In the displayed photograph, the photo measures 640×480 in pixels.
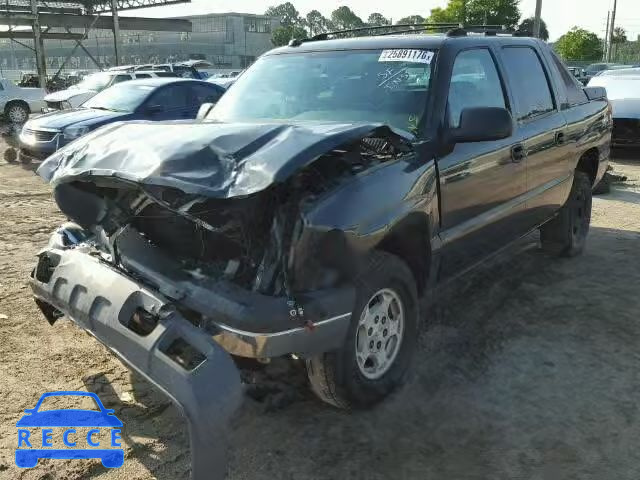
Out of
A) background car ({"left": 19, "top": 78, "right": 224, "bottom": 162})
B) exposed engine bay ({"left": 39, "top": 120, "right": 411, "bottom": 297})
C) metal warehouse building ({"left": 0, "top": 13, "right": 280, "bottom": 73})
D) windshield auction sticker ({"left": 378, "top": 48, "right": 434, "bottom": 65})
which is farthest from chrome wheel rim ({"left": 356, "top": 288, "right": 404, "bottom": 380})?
metal warehouse building ({"left": 0, "top": 13, "right": 280, "bottom": 73})

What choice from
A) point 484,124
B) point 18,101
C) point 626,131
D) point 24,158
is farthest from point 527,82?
point 18,101

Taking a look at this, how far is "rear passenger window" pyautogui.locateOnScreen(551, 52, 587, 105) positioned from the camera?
5.33 m

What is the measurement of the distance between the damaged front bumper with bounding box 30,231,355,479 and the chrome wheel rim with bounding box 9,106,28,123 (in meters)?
17.7

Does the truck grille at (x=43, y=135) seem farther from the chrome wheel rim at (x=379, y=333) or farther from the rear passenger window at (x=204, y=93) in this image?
the chrome wheel rim at (x=379, y=333)

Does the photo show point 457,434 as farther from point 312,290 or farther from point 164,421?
point 164,421

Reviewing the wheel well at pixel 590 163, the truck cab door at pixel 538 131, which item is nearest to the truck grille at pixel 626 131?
the wheel well at pixel 590 163

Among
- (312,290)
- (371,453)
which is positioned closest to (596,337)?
(371,453)

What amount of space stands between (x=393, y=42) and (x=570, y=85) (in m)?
2.29

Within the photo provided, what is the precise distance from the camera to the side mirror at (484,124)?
11.2 ft

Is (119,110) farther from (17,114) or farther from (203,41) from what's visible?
(203,41)

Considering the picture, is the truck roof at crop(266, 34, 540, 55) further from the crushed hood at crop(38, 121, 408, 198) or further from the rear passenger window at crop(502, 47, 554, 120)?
the crushed hood at crop(38, 121, 408, 198)

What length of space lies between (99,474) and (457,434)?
1739 mm

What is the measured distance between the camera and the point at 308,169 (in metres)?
2.79

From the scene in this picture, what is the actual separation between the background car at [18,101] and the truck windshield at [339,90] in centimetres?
1656
